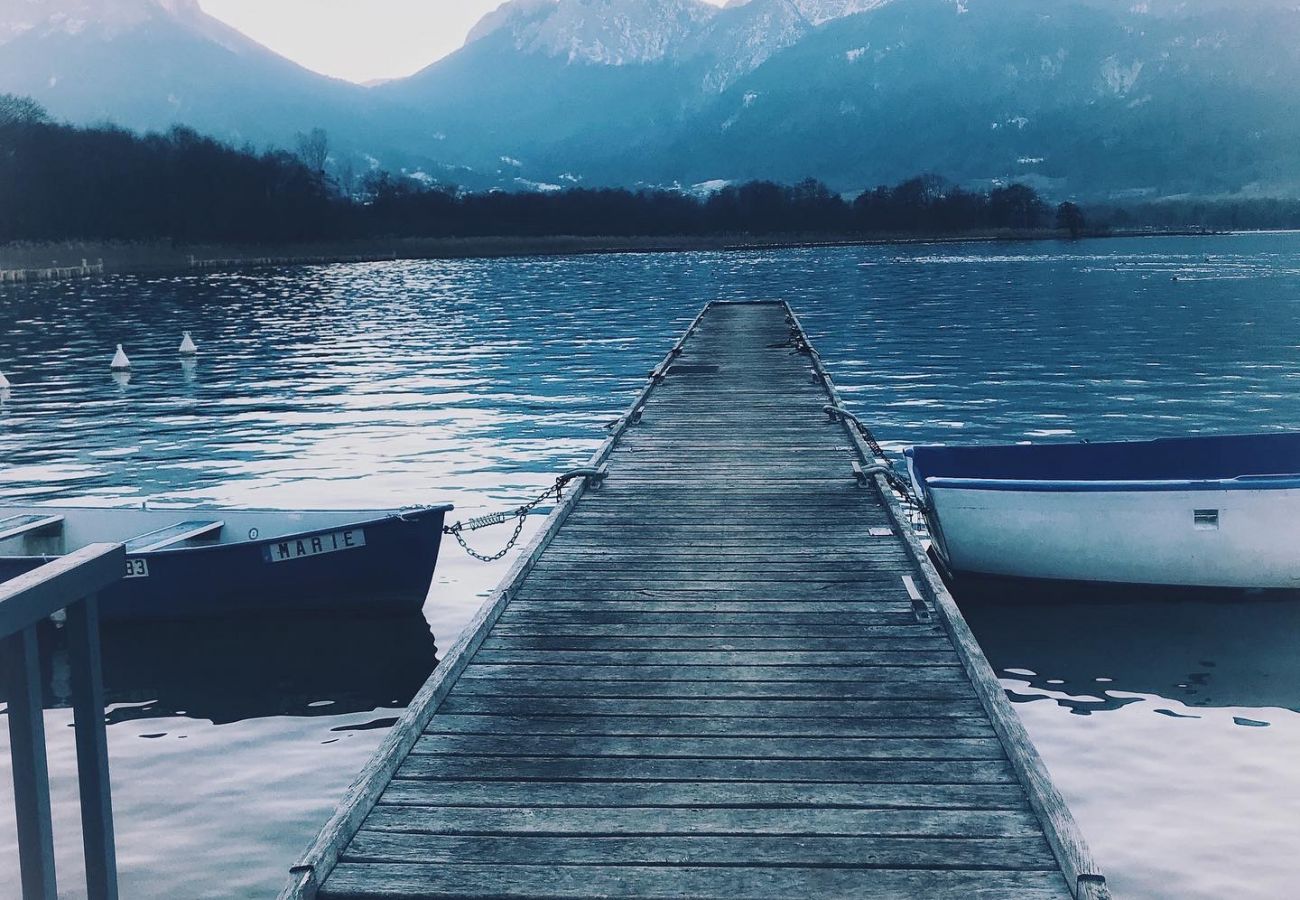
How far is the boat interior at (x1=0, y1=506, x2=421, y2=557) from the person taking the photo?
13.1 meters

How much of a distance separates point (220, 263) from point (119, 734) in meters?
115

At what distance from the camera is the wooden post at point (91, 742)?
388 centimetres

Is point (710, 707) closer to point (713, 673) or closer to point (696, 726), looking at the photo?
point (696, 726)

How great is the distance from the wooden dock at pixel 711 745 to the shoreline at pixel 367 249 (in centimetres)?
9145

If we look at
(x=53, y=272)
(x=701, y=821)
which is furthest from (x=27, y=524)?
(x=53, y=272)

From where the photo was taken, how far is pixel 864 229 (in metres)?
181

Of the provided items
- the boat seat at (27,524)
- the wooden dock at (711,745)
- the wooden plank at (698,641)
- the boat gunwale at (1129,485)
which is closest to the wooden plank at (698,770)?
the wooden dock at (711,745)

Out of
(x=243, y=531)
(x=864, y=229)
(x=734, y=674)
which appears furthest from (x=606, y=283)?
(x=864, y=229)

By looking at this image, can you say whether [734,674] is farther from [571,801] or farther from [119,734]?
[119,734]

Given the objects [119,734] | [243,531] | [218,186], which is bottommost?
[119,734]

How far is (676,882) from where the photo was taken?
5.20m

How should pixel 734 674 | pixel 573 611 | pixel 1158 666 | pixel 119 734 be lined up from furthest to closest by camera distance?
pixel 1158 666 < pixel 119 734 < pixel 573 611 < pixel 734 674

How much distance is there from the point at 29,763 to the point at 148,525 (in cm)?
1100

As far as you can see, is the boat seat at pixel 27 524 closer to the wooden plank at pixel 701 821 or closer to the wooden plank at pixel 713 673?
the wooden plank at pixel 713 673
